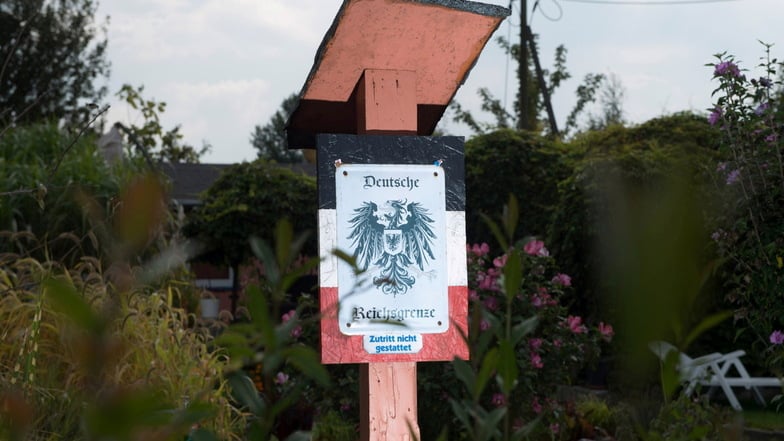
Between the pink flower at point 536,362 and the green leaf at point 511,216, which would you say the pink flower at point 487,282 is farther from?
the green leaf at point 511,216

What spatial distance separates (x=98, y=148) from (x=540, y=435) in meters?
5.39

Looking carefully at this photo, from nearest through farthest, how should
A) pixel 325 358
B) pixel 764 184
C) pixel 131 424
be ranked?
pixel 131 424 < pixel 325 358 < pixel 764 184

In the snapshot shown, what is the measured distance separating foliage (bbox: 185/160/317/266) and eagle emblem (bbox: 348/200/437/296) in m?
11.9

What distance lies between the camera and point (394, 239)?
11.2ft

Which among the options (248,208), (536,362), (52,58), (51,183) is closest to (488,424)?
(536,362)

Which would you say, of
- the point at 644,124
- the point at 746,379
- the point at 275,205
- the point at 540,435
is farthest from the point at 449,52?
the point at 275,205

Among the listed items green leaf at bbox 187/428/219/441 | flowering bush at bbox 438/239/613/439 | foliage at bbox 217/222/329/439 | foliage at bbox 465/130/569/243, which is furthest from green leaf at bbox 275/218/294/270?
foliage at bbox 465/130/569/243

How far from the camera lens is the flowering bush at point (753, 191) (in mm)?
5418

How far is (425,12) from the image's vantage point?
3.48 metres

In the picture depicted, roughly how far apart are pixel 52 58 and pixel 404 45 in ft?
79.7

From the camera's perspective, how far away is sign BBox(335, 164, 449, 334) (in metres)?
3.38

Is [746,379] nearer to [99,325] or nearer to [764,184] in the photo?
[764,184]

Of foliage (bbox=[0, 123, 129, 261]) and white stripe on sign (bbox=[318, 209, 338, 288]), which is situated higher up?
foliage (bbox=[0, 123, 129, 261])

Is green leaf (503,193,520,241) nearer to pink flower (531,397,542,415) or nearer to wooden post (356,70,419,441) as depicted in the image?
wooden post (356,70,419,441)
